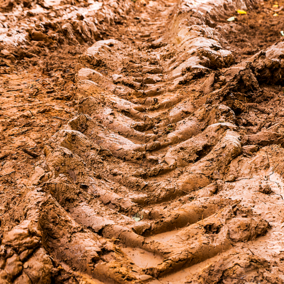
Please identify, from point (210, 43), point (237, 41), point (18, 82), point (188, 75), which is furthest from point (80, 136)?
point (237, 41)

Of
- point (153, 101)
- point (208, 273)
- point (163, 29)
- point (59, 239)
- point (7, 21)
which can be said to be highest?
point (163, 29)

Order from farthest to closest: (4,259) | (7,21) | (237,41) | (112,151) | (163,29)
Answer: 1. (163,29)
2. (237,41)
3. (7,21)
4. (112,151)
5. (4,259)

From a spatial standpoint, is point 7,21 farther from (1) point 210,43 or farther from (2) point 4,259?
(2) point 4,259

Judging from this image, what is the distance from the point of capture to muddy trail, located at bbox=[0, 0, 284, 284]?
1.21 m

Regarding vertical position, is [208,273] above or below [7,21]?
below

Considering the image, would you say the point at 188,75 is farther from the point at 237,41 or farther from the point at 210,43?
the point at 237,41

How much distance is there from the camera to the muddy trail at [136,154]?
3.97ft

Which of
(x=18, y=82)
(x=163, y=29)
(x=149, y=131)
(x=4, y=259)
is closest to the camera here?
(x=4, y=259)

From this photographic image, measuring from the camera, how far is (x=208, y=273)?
1.16 meters

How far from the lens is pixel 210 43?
3.21 meters

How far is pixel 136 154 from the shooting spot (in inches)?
81.7

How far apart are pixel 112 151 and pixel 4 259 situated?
3.81ft

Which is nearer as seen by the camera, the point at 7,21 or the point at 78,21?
the point at 7,21

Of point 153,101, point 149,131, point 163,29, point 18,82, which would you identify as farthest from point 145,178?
point 163,29
